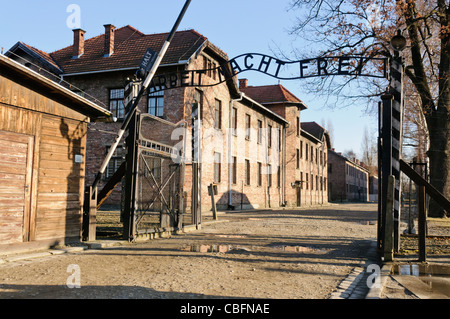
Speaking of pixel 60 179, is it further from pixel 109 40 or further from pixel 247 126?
pixel 247 126

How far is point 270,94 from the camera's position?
1607 inches

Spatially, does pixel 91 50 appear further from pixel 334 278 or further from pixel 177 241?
pixel 334 278

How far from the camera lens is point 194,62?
2236cm

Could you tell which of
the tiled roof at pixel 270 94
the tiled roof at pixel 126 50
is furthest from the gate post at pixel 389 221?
the tiled roof at pixel 270 94

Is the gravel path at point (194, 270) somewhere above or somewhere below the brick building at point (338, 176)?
below

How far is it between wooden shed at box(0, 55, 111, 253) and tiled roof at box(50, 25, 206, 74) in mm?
12923

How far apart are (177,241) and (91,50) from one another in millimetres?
18996

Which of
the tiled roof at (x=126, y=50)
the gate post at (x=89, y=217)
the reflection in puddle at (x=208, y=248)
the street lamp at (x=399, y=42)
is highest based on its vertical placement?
the tiled roof at (x=126, y=50)

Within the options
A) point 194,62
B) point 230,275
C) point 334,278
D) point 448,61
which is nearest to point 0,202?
point 230,275

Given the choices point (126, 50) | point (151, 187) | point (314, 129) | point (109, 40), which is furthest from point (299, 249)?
point (314, 129)

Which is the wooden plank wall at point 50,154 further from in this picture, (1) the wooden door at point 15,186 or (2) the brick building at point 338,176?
(2) the brick building at point 338,176

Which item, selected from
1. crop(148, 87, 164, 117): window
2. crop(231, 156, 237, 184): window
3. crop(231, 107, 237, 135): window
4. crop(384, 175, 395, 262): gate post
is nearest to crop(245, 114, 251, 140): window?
crop(231, 107, 237, 135): window

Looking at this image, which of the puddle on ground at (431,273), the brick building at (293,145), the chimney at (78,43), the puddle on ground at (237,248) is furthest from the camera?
the brick building at (293,145)

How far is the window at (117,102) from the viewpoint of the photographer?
932 inches
